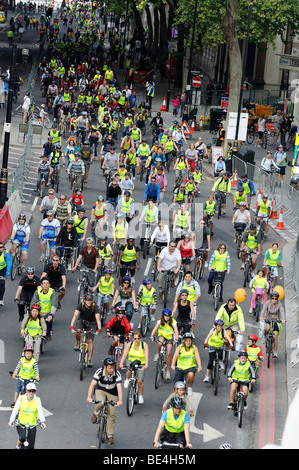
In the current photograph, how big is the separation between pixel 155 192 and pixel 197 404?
10856 millimetres

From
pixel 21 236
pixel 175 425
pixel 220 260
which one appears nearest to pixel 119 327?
pixel 175 425

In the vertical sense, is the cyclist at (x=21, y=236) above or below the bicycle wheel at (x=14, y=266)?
above

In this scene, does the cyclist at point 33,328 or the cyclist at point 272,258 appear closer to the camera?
the cyclist at point 33,328

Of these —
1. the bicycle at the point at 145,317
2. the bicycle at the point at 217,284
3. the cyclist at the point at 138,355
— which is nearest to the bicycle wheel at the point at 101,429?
the cyclist at the point at 138,355

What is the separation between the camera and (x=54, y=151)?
3216 cm

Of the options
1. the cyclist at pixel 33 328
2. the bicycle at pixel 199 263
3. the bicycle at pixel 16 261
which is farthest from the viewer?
the bicycle at pixel 199 263

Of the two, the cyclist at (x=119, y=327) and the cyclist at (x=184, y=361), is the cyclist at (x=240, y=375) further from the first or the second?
the cyclist at (x=119, y=327)

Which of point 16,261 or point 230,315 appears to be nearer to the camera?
point 230,315

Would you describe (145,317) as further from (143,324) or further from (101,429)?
(101,429)

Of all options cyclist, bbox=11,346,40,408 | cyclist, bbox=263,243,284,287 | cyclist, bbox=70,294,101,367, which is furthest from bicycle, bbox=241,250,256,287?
cyclist, bbox=11,346,40,408

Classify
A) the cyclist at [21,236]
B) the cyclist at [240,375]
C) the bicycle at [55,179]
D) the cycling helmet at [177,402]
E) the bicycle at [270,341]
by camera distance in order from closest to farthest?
1. the cycling helmet at [177,402]
2. the cyclist at [240,375]
3. the bicycle at [270,341]
4. the cyclist at [21,236]
5. the bicycle at [55,179]

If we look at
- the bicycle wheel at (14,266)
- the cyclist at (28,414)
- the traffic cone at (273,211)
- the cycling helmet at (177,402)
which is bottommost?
the traffic cone at (273,211)

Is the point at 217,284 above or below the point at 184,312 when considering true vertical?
below
